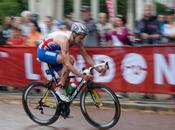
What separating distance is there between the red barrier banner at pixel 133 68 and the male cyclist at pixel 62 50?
6.59ft

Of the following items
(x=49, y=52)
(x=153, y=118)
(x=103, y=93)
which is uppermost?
(x=49, y=52)

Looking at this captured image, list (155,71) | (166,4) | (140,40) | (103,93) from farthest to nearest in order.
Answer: (166,4), (140,40), (155,71), (103,93)

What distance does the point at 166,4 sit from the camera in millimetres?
15164

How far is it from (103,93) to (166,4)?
285 inches

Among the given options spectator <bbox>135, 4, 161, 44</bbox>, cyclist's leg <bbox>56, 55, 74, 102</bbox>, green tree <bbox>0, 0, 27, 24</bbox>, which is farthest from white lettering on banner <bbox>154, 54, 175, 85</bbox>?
green tree <bbox>0, 0, 27, 24</bbox>

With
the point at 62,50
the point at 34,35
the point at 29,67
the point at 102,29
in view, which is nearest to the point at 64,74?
the point at 62,50

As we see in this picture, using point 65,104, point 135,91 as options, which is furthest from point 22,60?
point 65,104

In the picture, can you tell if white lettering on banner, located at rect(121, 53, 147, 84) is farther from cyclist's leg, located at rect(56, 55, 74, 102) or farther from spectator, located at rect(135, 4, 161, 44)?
cyclist's leg, located at rect(56, 55, 74, 102)

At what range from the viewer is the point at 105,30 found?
1278 cm

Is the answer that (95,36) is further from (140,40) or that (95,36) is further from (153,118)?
(153,118)

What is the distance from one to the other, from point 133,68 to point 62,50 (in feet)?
8.73

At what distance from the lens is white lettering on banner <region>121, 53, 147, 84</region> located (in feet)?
35.4

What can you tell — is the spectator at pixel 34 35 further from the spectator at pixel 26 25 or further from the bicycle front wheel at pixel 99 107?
the bicycle front wheel at pixel 99 107

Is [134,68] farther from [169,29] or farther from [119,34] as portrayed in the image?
[119,34]
